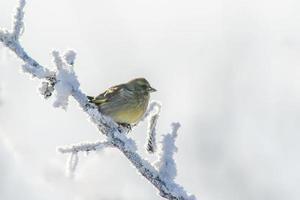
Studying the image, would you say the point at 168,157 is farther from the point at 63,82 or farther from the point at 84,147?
the point at 63,82

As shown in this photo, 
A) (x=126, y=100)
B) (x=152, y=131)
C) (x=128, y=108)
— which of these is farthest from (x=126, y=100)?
(x=152, y=131)

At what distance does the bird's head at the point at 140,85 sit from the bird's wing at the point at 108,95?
0.34 m

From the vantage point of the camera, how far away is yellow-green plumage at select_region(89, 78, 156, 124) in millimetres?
6950

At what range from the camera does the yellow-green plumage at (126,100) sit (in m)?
6.95

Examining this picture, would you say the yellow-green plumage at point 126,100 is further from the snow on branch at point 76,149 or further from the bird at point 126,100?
the snow on branch at point 76,149

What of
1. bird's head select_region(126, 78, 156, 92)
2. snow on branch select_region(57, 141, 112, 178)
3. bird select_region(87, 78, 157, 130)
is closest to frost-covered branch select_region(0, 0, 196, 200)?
snow on branch select_region(57, 141, 112, 178)

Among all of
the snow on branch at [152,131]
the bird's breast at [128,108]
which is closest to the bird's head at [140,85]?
the bird's breast at [128,108]

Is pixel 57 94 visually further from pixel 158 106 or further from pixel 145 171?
pixel 158 106

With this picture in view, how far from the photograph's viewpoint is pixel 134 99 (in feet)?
27.1

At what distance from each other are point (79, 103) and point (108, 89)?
377 cm

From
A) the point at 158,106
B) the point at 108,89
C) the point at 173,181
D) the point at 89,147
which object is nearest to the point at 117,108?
the point at 108,89

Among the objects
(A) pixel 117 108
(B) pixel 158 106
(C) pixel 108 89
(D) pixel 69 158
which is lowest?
(D) pixel 69 158

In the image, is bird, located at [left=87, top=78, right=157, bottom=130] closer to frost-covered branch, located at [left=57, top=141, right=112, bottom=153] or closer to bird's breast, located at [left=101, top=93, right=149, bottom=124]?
bird's breast, located at [left=101, top=93, right=149, bottom=124]

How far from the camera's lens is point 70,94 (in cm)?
392
